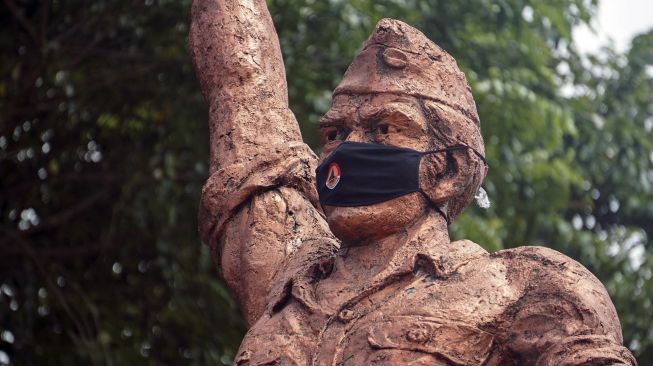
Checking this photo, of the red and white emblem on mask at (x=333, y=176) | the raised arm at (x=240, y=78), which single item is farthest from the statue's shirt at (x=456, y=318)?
the raised arm at (x=240, y=78)

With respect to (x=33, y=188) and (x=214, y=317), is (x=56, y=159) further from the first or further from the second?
(x=214, y=317)

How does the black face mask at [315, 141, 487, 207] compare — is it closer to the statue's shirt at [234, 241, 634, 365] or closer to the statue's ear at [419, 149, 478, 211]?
the statue's ear at [419, 149, 478, 211]

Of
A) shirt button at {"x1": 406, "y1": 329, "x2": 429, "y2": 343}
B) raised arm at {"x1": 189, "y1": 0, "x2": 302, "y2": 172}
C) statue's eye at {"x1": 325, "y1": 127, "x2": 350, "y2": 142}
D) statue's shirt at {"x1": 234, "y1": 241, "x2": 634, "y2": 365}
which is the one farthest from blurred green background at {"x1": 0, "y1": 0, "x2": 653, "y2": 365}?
shirt button at {"x1": 406, "y1": 329, "x2": 429, "y2": 343}

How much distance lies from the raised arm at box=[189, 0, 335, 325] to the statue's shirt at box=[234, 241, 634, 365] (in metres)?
0.47

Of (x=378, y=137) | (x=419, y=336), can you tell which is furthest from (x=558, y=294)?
(x=378, y=137)

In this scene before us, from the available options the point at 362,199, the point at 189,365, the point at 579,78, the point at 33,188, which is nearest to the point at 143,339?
the point at 189,365

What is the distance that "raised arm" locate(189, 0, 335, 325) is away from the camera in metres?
Answer: 6.30

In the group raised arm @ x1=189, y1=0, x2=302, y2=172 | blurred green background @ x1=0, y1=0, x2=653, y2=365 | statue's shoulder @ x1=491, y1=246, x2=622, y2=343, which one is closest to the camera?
statue's shoulder @ x1=491, y1=246, x2=622, y2=343

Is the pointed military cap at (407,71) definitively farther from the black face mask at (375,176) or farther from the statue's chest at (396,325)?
the statue's chest at (396,325)

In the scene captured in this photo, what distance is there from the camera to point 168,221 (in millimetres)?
12227

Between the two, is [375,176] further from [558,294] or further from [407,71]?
[558,294]

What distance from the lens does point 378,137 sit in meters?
5.89

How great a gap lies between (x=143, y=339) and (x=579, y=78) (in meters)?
5.19

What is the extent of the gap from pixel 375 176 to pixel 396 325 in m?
0.62
